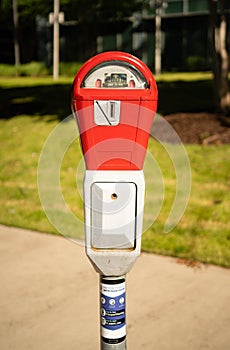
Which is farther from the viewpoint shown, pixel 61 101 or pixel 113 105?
pixel 61 101

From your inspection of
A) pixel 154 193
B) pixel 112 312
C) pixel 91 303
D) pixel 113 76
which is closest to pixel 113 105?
pixel 113 76

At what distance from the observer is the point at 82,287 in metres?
4.30

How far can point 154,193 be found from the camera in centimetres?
642

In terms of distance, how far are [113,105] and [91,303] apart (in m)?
2.17

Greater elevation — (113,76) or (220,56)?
(113,76)

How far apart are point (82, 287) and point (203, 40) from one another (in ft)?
72.6

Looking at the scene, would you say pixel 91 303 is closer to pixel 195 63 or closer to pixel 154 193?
pixel 154 193

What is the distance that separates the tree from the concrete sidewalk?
482cm

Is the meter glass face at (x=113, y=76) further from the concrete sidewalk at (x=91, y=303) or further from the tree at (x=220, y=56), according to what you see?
the tree at (x=220, y=56)

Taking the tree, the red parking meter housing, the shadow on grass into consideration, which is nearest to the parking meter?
the red parking meter housing

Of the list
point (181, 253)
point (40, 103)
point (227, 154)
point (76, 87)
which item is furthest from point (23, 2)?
point (76, 87)

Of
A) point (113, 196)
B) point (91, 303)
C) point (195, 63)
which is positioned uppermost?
point (113, 196)

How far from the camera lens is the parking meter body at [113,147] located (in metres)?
2.25

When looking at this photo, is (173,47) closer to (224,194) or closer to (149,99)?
(224,194)
